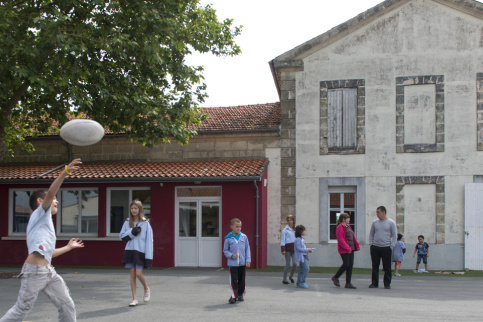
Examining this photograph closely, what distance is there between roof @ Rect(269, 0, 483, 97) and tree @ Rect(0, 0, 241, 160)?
3404 millimetres

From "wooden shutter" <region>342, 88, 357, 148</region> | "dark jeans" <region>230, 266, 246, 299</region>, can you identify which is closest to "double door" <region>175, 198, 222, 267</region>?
"wooden shutter" <region>342, 88, 357, 148</region>

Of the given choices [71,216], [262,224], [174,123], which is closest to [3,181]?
[71,216]

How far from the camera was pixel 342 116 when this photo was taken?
1975cm

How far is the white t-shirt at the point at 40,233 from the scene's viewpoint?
6434 millimetres

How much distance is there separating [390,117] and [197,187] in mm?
7000

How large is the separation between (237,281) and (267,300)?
82 centimetres

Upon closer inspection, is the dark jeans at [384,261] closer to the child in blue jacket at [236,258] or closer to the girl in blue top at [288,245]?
the girl in blue top at [288,245]

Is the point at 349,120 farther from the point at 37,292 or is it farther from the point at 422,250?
the point at 37,292

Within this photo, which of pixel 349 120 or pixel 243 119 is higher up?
pixel 243 119

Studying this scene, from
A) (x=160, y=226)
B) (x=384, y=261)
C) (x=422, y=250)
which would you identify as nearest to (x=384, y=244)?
(x=384, y=261)

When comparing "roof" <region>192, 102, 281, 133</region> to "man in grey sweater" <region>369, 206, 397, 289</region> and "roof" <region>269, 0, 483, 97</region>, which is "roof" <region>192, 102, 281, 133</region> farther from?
"man in grey sweater" <region>369, 206, 397, 289</region>

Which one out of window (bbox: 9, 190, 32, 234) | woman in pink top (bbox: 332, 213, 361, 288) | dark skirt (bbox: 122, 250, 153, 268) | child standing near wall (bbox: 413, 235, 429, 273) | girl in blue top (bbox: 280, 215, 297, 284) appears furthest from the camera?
window (bbox: 9, 190, 32, 234)

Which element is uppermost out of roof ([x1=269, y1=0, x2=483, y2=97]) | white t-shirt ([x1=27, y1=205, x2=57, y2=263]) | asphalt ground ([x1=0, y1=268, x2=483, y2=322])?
roof ([x1=269, y1=0, x2=483, y2=97])

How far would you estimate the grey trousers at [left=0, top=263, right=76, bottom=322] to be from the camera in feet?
20.6
